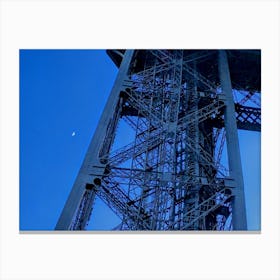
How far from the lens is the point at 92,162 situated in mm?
6805

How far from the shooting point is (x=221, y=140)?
8461mm

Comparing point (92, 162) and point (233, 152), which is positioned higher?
point (233, 152)

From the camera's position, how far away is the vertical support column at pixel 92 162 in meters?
6.12

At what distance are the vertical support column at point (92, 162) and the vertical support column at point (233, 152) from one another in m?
1.72

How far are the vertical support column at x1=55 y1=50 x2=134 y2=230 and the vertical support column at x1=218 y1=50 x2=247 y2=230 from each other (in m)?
1.72

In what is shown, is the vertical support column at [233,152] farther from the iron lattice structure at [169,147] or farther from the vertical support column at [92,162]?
the vertical support column at [92,162]

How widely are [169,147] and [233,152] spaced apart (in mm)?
973

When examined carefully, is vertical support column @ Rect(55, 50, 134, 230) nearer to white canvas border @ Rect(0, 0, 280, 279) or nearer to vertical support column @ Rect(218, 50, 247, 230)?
white canvas border @ Rect(0, 0, 280, 279)
